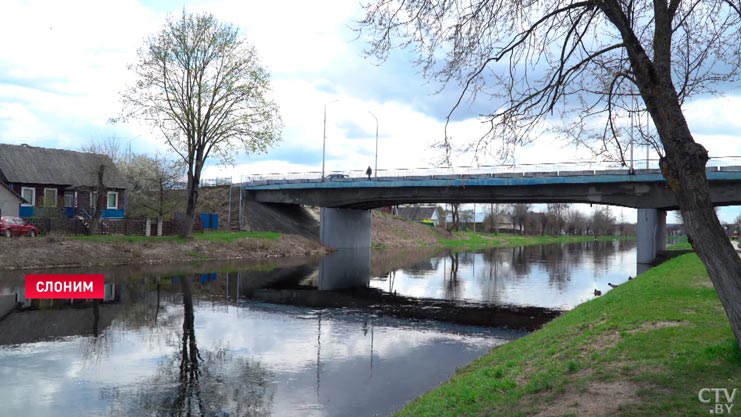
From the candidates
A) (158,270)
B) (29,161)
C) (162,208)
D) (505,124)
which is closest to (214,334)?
(505,124)

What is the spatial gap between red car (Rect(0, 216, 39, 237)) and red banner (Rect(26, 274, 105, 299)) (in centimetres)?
1019

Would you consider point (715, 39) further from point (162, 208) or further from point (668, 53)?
point (162, 208)

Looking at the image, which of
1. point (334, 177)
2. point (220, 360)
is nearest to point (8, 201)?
point (334, 177)

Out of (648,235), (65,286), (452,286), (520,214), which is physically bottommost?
(452,286)

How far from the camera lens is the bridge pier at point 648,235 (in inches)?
1924

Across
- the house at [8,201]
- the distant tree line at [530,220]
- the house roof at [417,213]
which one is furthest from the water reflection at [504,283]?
the house roof at [417,213]

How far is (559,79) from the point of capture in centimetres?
1009

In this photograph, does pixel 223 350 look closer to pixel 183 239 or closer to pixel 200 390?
pixel 200 390

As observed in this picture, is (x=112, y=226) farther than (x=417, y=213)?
No

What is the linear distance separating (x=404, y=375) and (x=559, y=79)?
7.91 metres

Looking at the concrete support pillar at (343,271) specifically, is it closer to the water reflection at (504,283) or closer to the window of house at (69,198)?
the water reflection at (504,283)

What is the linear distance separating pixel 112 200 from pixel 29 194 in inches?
289

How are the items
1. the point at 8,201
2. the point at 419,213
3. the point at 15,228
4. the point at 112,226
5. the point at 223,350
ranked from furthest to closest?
the point at 419,213 < the point at 8,201 < the point at 112,226 < the point at 15,228 < the point at 223,350

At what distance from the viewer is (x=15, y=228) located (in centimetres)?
4006
